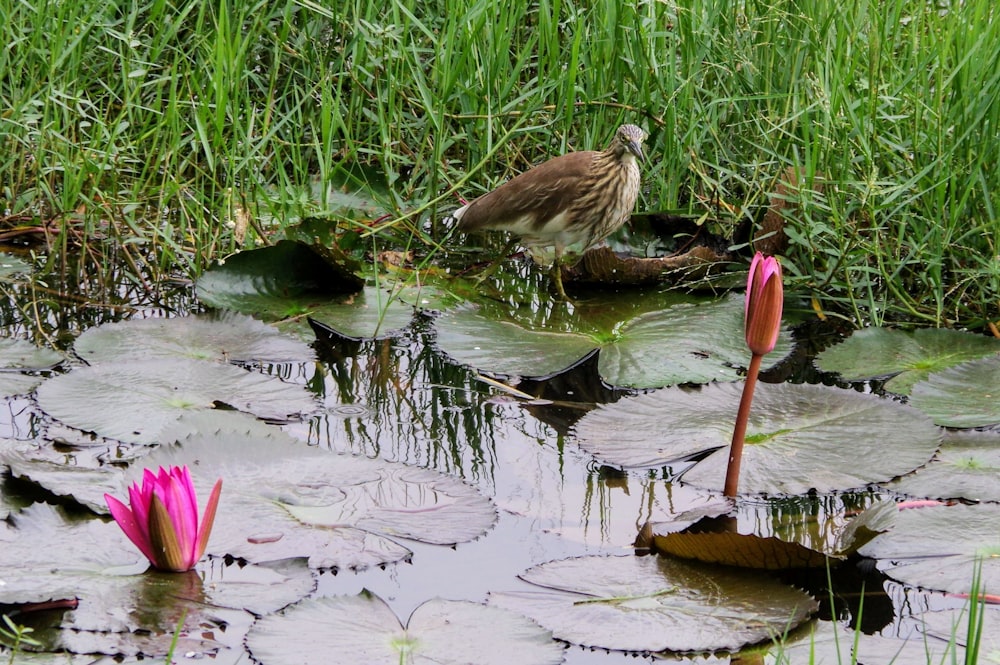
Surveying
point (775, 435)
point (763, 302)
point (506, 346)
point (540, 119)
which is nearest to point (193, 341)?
point (506, 346)

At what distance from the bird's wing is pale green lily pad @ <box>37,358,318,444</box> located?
Result: 1.26 meters

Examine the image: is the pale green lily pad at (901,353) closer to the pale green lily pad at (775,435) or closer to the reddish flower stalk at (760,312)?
the pale green lily pad at (775,435)

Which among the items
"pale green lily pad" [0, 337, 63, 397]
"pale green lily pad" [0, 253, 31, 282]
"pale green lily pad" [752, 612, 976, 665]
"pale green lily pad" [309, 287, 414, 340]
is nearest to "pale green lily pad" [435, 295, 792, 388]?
"pale green lily pad" [309, 287, 414, 340]

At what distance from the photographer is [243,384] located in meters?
3.02

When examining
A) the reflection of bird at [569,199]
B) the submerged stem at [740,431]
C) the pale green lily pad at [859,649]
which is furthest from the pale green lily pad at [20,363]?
the pale green lily pad at [859,649]

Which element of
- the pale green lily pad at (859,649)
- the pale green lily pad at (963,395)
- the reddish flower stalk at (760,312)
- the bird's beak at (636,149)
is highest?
the bird's beak at (636,149)

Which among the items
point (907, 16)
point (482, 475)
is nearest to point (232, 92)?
point (482, 475)

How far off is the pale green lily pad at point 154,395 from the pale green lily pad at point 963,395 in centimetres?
148

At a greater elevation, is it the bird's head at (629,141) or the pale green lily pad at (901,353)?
the bird's head at (629,141)

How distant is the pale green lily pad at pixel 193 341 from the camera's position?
319 cm

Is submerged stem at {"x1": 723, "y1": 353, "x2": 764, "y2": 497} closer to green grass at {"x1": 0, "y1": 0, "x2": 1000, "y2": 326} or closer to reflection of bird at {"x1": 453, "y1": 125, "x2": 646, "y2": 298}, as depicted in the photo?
green grass at {"x1": 0, "y1": 0, "x2": 1000, "y2": 326}

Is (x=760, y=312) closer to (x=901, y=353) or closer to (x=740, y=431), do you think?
(x=740, y=431)

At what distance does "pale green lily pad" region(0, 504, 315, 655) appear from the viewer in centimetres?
193

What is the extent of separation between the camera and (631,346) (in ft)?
11.1
